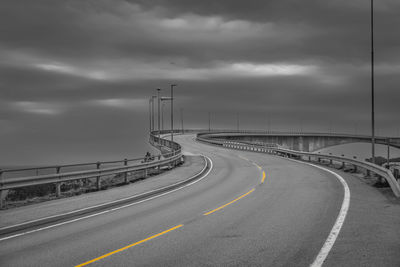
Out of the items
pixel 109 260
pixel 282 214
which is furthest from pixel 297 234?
pixel 109 260

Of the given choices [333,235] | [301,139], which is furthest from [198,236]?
[301,139]

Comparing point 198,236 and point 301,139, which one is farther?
point 301,139

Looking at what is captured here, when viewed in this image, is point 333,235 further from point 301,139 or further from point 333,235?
point 301,139

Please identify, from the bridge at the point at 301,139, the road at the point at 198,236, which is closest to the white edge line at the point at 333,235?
the road at the point at 198,236

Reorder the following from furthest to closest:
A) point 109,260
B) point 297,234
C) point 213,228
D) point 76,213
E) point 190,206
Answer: point 190,206, point 76,213, point 213,228, point 297,234, point 109,260

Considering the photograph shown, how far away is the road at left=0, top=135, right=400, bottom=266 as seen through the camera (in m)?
6.51

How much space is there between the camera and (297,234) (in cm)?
807

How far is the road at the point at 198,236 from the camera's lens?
651 cm

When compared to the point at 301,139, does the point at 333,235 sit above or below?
above

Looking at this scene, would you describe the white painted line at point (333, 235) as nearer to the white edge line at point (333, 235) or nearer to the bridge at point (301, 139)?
the white edge line at point (333, 235)

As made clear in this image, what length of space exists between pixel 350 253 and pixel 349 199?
6.51 m

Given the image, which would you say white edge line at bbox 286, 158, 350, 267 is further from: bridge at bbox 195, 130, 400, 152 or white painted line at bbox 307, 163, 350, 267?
bridge at bbox 195, 130, 400, 152

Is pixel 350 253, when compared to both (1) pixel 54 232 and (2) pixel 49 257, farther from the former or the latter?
(1) pixel 54 232

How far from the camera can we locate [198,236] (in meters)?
8.07
